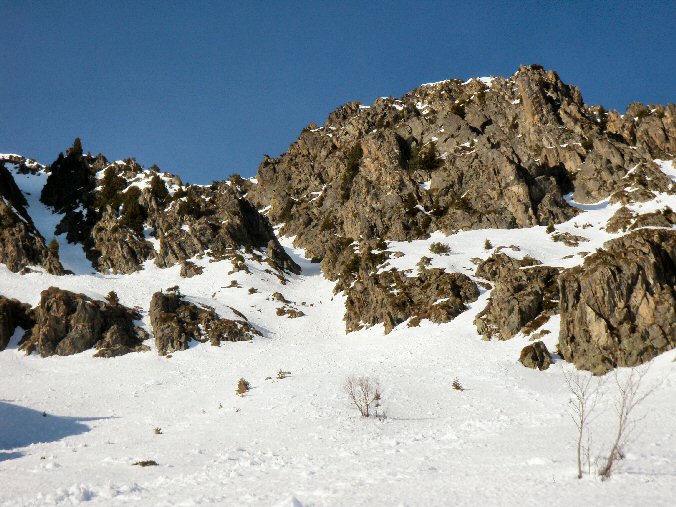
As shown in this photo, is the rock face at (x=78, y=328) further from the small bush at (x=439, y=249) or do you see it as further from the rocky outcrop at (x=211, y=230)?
the small bush at (x=439, y=249)

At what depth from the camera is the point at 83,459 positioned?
21812 millimetres

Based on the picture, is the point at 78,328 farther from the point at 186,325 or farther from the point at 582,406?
the point at 582,406

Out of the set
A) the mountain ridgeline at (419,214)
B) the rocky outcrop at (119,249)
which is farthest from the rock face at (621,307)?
the rocky outcrop at (119,249)

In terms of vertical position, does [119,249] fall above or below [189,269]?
above

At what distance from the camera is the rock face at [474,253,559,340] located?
43.0m

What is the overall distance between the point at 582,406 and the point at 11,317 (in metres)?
55.9

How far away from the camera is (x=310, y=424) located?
87.1 ft

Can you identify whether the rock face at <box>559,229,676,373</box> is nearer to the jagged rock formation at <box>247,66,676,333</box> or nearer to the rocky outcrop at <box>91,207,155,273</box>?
the jagged rock formation at <box>247,66,676,333</box>

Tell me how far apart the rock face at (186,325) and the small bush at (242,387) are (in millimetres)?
13575

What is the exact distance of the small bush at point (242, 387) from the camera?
36.2m

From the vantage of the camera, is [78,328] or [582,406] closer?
[582,406]

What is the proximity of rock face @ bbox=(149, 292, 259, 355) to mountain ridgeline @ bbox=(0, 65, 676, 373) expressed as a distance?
28cm

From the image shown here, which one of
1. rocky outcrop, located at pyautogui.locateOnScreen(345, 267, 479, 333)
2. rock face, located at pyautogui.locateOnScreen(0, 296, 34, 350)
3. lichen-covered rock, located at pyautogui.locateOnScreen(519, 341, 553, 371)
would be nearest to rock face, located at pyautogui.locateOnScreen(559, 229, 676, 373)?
lichen-covered rock, located at pyautogui.locateOnScreen(519, 341, 553, 371)

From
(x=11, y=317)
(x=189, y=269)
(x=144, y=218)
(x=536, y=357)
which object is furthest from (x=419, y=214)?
(x=11, y=317)
